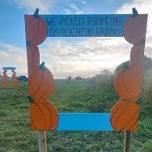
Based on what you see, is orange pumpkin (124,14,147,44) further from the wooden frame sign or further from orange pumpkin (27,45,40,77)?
orange pumpkin (27,45,40,77)

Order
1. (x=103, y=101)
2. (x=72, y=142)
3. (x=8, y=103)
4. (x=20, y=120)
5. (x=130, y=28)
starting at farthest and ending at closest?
(x=8, y=103) < (x=103, y=101) < (x=20, y=120) < (x=72, y=142) < (x=130, y=28)

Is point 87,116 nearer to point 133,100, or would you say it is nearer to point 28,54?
point 133,100

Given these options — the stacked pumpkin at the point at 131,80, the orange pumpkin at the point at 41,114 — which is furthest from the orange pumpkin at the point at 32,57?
the stacked pumpkin at the point at 131,80

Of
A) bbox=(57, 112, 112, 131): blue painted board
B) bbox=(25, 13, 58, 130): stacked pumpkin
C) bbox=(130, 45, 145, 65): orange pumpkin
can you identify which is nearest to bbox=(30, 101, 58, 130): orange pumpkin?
bbox=(25, 13, 58, 130): stacked pumpkin

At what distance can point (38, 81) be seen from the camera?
4.24 metres

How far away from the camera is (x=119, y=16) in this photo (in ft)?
14.0

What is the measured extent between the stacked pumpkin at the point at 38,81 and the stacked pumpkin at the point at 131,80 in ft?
2.37

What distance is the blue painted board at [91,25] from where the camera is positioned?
14.0 ft

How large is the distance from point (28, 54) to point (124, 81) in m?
1.09

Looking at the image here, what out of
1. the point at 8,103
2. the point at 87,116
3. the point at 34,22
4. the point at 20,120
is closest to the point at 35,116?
the point at 87,116

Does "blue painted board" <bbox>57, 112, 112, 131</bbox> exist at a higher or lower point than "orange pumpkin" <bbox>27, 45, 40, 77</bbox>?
lower

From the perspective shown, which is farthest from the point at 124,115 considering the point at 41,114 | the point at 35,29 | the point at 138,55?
the point at 35,29

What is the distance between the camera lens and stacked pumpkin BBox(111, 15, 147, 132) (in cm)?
420

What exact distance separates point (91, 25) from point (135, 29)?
48cm
